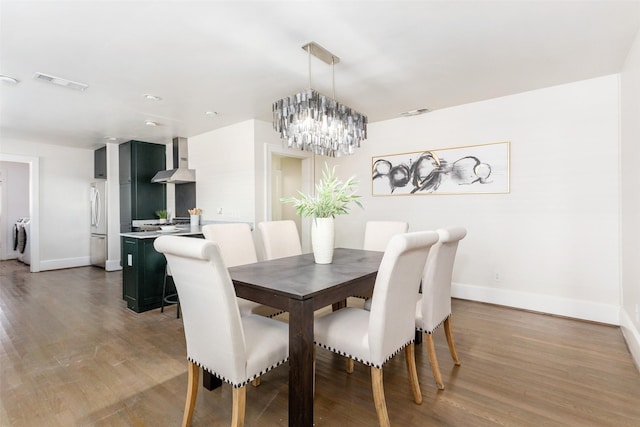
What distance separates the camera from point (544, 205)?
11.0 feet

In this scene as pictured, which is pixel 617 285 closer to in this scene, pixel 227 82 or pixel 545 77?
pixel 545 77

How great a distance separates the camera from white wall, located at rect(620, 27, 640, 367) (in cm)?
229

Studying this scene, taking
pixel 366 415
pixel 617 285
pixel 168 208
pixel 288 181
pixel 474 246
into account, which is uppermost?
pixel 288 181

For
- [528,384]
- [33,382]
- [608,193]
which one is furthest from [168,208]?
[608,193]

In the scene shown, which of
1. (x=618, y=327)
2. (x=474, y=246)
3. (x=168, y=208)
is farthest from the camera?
(x=168, y=208)

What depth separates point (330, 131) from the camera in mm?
2660

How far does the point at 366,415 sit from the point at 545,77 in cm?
340

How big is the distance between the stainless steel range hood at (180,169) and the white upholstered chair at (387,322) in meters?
4.07

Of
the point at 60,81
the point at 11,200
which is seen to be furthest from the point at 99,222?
the point at 60,81

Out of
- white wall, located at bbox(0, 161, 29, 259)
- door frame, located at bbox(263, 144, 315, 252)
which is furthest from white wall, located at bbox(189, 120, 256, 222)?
white wall, located at bbox(0, 161, 29, 259)

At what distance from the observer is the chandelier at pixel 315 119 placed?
2.49m

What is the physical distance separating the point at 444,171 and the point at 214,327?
3455 millimetres

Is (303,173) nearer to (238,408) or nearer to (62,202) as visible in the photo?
(238,408)

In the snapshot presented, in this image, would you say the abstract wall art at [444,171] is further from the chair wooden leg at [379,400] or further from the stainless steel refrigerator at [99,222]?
the stainless steel refrigerator at [99,222]
